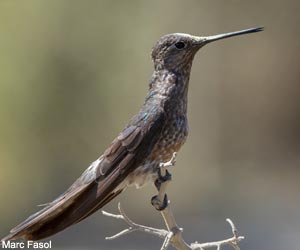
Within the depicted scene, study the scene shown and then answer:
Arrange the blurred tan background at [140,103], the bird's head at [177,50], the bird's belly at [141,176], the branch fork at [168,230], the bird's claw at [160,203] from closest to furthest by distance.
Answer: the branch fork at [168,230], the bird's claw at [160,203], the bird's belly at [141,176], the bird's head at [177,50], the blurred tan background at [140,103]

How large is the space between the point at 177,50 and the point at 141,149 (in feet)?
1.33

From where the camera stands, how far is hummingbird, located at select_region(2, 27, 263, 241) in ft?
8.60

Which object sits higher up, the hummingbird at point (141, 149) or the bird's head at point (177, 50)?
the bird's head at point (177, 50)

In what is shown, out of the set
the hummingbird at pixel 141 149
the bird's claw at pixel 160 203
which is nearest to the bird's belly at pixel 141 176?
the hummingbird at pixel 141 149

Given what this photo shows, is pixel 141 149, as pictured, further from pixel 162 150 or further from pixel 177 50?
pixel 177 50

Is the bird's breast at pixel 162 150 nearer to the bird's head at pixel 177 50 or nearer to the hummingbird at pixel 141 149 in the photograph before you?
the hummingbird at pixel 141 149

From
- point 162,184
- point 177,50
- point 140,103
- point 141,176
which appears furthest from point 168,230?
point 140,103

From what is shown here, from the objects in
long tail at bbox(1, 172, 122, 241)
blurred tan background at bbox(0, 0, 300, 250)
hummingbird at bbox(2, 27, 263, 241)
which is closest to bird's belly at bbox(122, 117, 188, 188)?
hummingbird at bbox(2, 27, 263, 241)

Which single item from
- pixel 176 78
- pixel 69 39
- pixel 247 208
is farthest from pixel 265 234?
pixel 176 78

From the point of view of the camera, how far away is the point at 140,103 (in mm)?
6820

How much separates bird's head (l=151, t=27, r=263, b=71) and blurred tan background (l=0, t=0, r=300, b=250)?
12.0 ft

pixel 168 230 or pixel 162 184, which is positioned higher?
pixel 162 184

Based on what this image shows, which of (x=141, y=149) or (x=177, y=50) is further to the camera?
(x=177, y=50)

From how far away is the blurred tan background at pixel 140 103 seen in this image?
6.86 m
